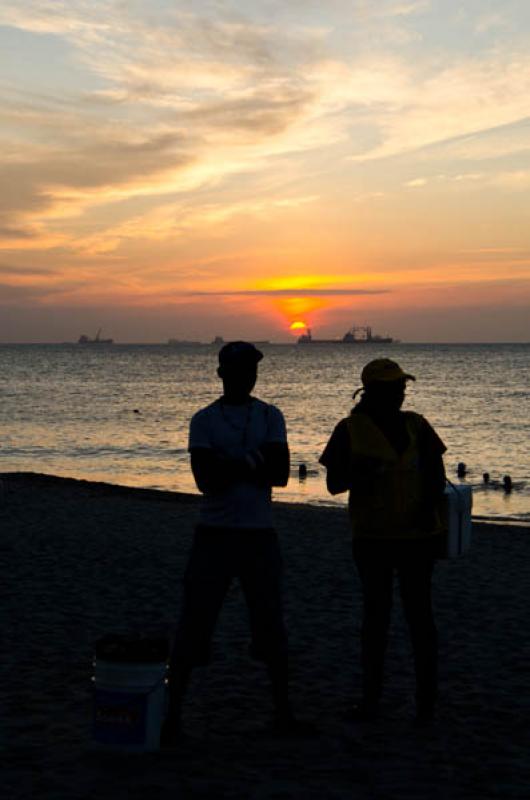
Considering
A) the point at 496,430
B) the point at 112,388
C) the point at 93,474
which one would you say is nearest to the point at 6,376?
the point at 112,388

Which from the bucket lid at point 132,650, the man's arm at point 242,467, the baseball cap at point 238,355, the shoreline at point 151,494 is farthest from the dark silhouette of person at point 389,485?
the shoreline at point 151,494

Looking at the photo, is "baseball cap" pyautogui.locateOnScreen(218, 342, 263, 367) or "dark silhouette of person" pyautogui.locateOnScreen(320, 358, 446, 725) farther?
"dark silhouette of person" pyautogui.locateOnScreen(320, 358, 446, 725)

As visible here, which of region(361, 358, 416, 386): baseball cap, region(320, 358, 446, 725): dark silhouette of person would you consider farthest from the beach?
region(361, 358, 416, 386): baseball cap

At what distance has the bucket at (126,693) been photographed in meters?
Result: 5.90

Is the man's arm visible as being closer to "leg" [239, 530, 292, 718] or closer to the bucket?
"leg" [239, 530, 292, 718]

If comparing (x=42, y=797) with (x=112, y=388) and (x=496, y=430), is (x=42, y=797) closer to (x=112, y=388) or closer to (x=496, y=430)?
(x=496, y=430)

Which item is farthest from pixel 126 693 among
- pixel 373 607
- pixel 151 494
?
pixel 151 494

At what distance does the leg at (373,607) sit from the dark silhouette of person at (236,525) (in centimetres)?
61

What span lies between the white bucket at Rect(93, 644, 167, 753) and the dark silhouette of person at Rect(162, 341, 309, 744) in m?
0.35

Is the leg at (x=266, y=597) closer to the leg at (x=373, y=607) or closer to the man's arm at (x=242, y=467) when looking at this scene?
the man's arm at (x=242, y=467)

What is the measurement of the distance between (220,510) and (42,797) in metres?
1.77

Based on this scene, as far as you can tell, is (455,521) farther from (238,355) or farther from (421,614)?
(238,355)

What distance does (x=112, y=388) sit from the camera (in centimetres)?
11231

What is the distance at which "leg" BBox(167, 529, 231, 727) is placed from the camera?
6.20 meters
